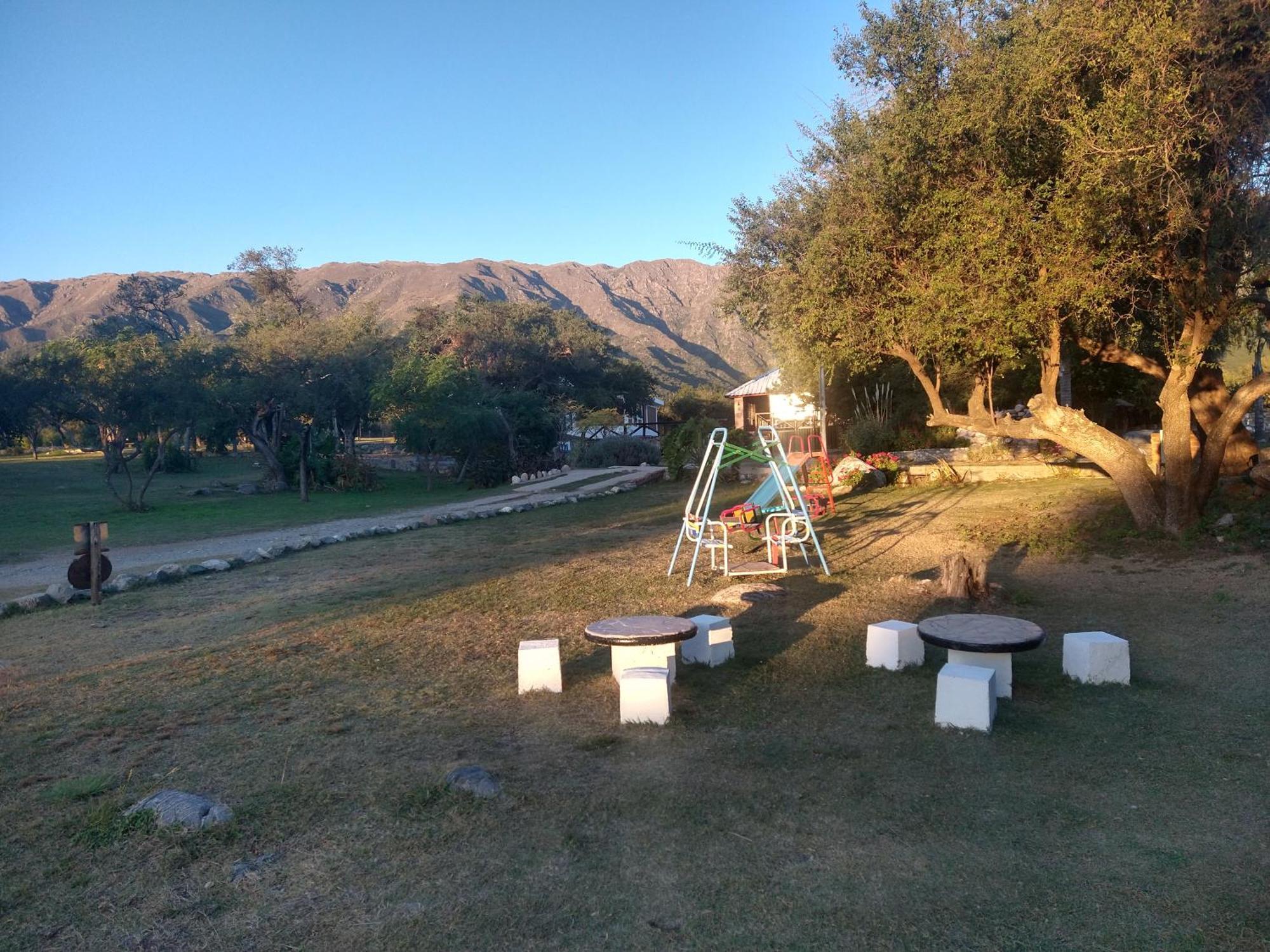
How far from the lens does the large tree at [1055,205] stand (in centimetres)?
796

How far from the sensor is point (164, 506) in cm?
2155

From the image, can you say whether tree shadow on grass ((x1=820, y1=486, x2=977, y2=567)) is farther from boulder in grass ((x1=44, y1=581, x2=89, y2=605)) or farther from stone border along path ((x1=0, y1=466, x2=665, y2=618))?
boulder in grass ((x1=44, y1=581, x2=89, y2=605))

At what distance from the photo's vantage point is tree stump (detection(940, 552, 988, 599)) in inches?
308

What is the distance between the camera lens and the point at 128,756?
4.62 m

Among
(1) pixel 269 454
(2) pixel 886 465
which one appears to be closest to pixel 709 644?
(2) pixel 886 465

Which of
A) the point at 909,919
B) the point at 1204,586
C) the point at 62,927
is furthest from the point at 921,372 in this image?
the point at 62,927

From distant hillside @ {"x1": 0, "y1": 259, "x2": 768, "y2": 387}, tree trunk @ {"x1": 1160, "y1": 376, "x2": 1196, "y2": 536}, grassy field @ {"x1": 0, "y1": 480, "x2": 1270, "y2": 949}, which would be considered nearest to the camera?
grassy field @ {"x1": 0, "y1": 480, "x2": 1270, "y2": 949}

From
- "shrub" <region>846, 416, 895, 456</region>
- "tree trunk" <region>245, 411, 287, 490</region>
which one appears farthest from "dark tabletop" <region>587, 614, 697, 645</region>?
"tree trunk" <region>245, 411, 287, 490</region>

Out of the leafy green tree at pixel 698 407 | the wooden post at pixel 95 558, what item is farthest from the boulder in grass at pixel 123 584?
the leafy green tree at pixel 698 407

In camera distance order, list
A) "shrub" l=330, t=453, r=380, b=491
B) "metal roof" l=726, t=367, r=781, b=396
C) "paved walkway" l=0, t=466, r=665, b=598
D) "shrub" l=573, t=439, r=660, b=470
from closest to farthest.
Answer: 1. "paved walkway" l=0, t=466, r=665, b=598
2. "shrub" l=330, t=453, r=380, b=491
3. "shrub" l=573, t=439, r=660, b=470
4. "metal roof" l=726, t=367, r=781, b=396

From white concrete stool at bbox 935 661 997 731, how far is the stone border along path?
8772mm

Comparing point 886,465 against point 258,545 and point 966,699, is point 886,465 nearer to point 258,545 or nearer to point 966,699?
point 258,545

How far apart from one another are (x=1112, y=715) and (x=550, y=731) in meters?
3.04

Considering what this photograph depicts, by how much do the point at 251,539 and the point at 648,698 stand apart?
11.7m
